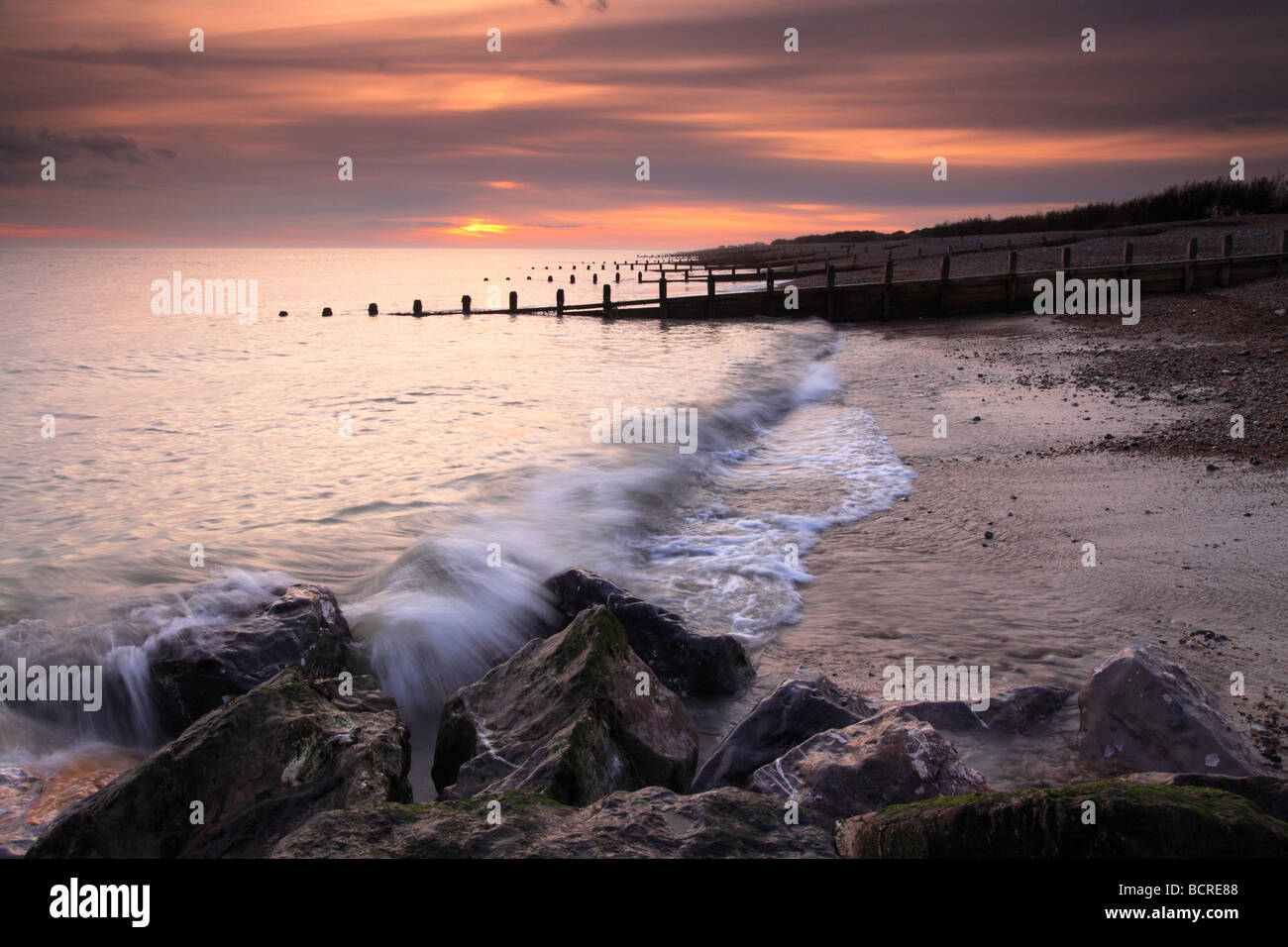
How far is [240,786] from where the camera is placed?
3.43m

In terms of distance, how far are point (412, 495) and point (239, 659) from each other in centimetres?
599

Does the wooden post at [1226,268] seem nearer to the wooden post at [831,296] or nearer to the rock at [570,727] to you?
the wooden post at [831,296]

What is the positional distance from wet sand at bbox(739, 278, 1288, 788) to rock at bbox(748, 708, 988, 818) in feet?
2.40

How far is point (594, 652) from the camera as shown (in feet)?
13.9

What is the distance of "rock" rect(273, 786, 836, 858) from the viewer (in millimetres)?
2711

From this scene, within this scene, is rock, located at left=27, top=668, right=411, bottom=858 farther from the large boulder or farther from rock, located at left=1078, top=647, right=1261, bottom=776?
rock, located at left=1078, top=647, right=1261, bottom=776

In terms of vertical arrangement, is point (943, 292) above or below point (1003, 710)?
above

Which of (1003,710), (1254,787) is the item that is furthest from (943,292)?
(1254,787)

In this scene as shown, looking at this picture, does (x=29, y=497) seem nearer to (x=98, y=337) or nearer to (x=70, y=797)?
(x=70, y=797)

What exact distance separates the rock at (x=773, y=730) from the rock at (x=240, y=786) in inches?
61.8

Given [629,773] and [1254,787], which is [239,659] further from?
[1254,787]

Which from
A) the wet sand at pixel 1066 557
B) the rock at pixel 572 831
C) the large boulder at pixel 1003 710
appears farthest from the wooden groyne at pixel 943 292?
the rock at pixel 572 831

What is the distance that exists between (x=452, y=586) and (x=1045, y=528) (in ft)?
18.5
